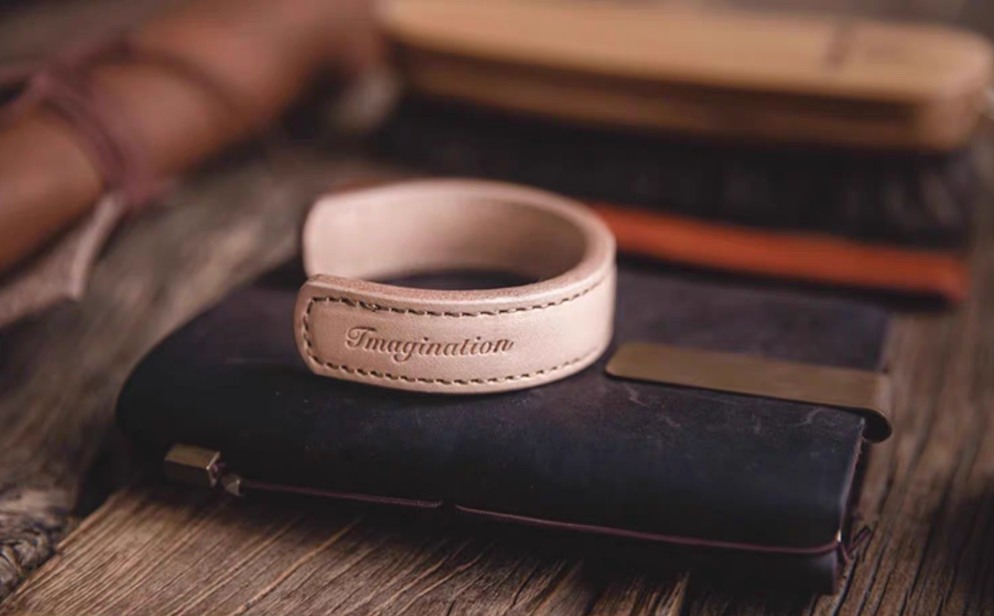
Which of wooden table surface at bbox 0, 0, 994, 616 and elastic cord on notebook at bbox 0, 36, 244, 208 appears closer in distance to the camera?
wooden table surface at bbox 0, 0, 994, 616

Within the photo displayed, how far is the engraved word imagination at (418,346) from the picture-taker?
89 centimetres

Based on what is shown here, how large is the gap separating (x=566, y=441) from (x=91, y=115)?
0.89 m

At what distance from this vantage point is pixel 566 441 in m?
0.86

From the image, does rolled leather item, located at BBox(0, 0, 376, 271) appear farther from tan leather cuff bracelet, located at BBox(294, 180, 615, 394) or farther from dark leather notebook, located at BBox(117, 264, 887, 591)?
tan leather cuff bracelet, located at BBox(294, 180, 615, 394)

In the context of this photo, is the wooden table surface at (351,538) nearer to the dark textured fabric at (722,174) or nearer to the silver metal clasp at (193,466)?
the silver metal clasp at (193,466)

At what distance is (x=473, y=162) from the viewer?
5.37ft

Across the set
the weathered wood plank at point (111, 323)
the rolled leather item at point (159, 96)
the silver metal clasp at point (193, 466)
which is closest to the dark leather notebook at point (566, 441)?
the silver metal clasp at point (193, 466)

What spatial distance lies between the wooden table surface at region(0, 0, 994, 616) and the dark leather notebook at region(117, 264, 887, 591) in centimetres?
5

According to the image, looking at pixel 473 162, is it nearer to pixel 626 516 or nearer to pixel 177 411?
pixel 177 411

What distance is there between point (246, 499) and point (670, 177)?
0.83 meters

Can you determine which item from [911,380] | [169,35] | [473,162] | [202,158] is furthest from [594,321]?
[169,35]

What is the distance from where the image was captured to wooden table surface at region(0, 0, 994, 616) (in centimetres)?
85

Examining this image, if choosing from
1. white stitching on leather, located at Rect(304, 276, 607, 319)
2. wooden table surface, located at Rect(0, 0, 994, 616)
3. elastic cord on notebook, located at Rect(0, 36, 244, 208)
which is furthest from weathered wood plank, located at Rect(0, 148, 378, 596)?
white stitching on leather, located at Rect(304, 276, 607, 319)

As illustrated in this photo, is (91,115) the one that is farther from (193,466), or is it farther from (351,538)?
(351,538)
